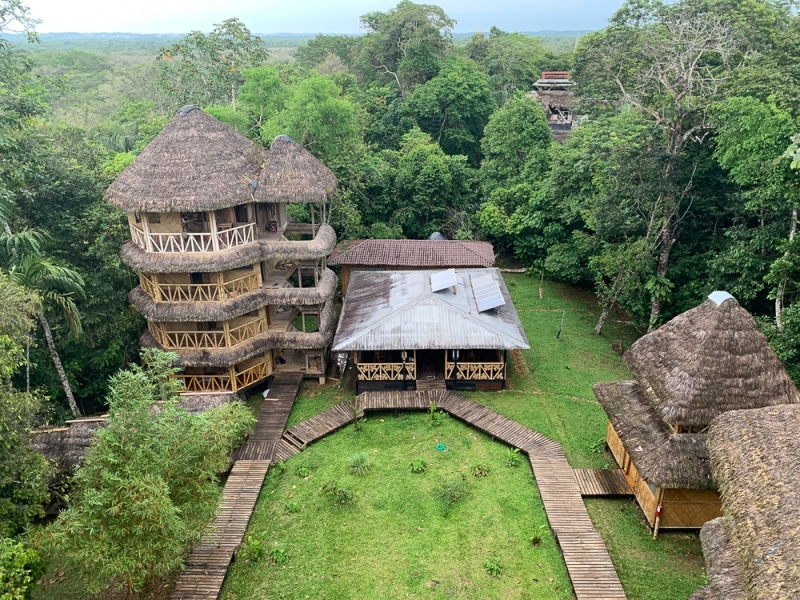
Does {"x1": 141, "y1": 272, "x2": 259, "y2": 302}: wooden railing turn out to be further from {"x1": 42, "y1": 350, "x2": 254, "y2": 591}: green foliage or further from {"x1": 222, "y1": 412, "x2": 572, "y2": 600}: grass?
A: {"x1": 42, "y1": 350, "x2": 254, "y2": 591}: green foliage

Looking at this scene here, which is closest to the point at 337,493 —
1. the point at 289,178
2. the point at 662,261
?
the point at 289,178

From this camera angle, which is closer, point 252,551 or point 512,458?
point 252,551

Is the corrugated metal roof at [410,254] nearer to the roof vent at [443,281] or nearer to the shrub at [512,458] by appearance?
the roof vent at [443,281]

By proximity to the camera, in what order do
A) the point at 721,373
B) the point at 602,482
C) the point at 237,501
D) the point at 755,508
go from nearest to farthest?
the point at 755,508
the point at 721,373
the point at 237,501
the point at 602,482

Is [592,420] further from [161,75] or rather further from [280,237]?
[161,75]

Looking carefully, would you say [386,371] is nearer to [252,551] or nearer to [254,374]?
[254,374]

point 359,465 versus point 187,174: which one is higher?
point 187,174

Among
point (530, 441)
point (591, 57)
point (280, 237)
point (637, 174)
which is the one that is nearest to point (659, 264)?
point (637, 174)
